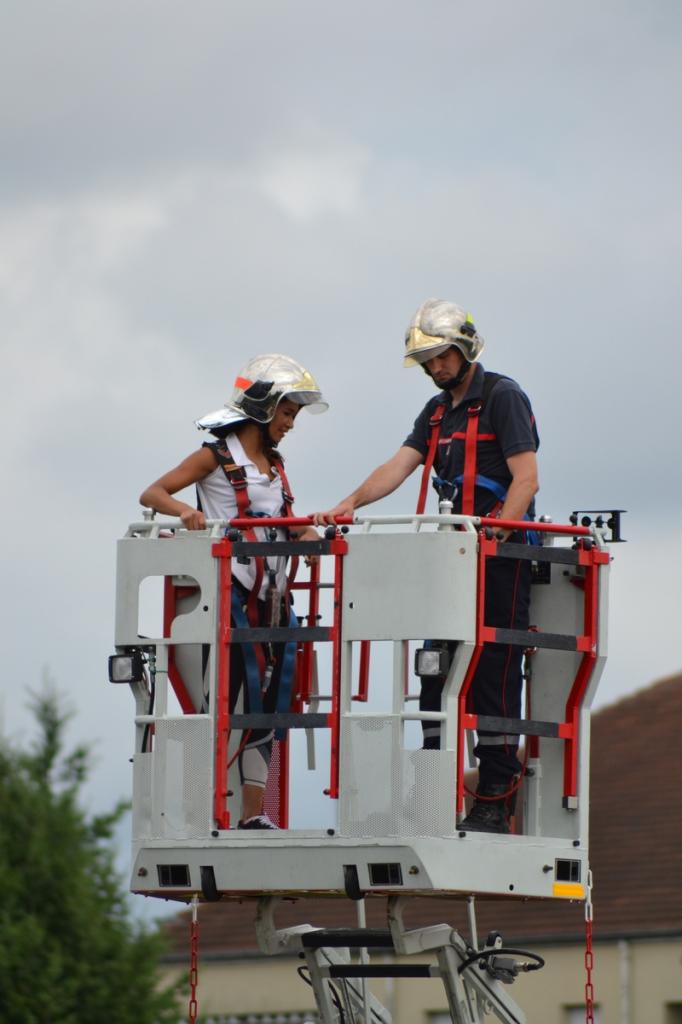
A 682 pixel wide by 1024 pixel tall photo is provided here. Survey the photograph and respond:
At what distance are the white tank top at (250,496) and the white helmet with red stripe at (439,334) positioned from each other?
1011 millimetres

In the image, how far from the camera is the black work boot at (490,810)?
548 inches

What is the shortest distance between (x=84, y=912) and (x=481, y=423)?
9958 millimetres

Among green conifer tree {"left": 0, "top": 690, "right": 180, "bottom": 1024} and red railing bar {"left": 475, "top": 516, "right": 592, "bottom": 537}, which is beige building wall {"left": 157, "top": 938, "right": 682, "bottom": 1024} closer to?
green conifer tree {"left": 0, "top": 690, "right": 180, "bottom": 1024}

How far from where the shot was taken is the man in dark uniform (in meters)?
14.0

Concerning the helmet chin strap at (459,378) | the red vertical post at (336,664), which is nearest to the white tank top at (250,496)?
the red vertical post at (336,664)

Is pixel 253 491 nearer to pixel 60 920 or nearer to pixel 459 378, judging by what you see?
pixel 459 378

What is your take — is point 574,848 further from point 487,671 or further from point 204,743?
point 204,743

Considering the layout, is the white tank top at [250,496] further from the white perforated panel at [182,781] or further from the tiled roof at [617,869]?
the tiled roof at [617,869]

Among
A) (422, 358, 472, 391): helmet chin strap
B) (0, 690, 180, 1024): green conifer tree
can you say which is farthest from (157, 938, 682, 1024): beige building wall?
(422, 358, 472, 391): helmet chin strap

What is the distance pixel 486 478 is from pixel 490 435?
0.23 meters

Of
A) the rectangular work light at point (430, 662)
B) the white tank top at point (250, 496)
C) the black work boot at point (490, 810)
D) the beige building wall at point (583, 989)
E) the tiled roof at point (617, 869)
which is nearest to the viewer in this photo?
the rectangular work light at point (430, 662)

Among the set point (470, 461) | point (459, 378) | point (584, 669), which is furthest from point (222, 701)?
point (459, 378)

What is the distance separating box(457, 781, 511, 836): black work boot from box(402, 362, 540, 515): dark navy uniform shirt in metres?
1.49

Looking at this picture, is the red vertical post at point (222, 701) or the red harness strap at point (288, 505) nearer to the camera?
the red vertical post at point (222, 701)
